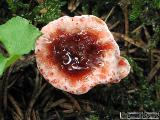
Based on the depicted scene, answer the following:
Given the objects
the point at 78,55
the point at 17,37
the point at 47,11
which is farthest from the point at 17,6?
the point at 17,37

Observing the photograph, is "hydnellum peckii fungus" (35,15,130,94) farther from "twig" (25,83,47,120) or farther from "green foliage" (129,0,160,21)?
"green foliage" (129,0,160,21)

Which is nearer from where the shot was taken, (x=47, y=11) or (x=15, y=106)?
(x=15, y=106)

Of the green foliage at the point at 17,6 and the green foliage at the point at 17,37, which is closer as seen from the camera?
the green foliage at the point at 17,37

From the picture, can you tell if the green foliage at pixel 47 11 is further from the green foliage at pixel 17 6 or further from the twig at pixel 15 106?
the twig at pixel 15 106

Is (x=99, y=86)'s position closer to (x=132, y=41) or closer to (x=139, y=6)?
(x=132, y=41)

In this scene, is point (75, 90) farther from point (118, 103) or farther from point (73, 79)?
point (118, 103)

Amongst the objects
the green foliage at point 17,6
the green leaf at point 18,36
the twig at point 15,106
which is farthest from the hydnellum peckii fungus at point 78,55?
the green foliage at point 17,6
